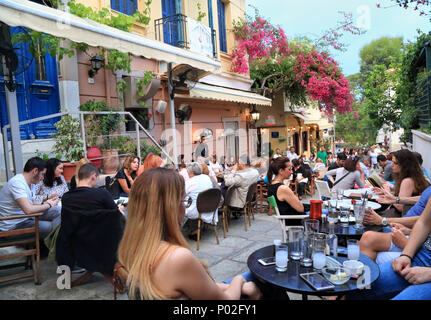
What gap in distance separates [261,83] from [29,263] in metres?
12.5

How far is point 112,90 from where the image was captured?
7645 mm

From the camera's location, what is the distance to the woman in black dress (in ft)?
12.4

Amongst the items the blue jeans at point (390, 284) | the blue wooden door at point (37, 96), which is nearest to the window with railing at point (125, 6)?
the blue wooden door at point (37, 96)

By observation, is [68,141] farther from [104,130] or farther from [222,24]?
[222,24]

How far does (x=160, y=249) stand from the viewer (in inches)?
60.2

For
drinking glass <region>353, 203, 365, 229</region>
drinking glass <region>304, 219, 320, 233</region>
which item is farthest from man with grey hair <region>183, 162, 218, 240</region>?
drinking glass <region>304, 219, 320, 233</region>

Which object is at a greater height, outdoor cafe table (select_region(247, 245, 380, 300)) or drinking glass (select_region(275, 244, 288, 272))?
drinking glass (select_region(275, 244, 288, 272))

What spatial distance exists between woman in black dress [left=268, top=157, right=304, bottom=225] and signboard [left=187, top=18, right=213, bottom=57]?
6.17 metres

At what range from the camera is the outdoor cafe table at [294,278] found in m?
1.84

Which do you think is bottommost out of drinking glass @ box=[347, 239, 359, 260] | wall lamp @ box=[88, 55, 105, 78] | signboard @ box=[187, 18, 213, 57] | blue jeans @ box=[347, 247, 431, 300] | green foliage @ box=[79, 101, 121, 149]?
blue jeans @ box=[347, 247, 431, 300]

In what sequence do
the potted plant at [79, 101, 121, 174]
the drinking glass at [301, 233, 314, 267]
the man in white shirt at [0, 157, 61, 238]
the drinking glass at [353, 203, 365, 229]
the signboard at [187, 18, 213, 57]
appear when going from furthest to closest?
1. the signboard at [187, 18, 213, 57]
2. the potted plant at [79, 101, 121, 174]
3. the man in white shirt at [0, 157, 61, 238]
4. the drinking glass at [353, 203, 365, 229]
5. the drinking glass at [301, 233, 314, 267]

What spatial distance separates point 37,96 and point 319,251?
6203 millimetres

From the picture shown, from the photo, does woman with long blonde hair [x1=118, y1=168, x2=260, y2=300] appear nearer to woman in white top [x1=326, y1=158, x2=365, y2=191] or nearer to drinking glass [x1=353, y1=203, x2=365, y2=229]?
drinking glass [x1=353, y1=203, x2=365, y2=229]

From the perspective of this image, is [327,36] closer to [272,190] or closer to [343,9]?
[343,9]
